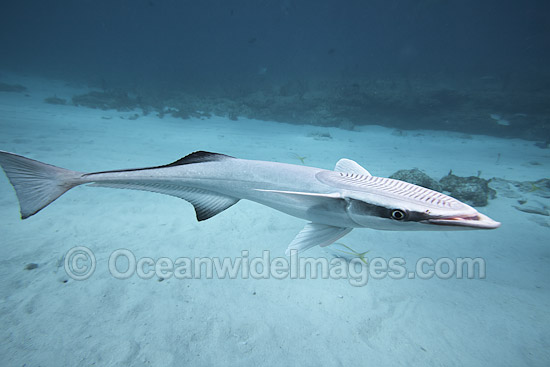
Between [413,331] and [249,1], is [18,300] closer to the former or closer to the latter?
[413,331]

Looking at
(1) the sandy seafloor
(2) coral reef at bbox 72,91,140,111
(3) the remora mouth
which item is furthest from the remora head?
(2) coral reef at bbox 72,91,140,111

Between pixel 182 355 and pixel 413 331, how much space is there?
2373 mm

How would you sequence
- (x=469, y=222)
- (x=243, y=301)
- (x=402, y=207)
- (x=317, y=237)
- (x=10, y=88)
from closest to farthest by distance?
(x=469, y=222) → (x=402, y=207) → (x=317, y=237) → (x=243, y=301) → (x=10, y=88)

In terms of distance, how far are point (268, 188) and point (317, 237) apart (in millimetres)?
530

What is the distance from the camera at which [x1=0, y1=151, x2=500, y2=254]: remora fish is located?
129 centimetres

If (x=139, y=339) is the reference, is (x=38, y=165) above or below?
above

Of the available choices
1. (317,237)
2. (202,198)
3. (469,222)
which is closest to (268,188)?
(317,237)

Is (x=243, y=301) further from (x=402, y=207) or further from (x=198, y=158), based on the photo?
(x=402, y=207)

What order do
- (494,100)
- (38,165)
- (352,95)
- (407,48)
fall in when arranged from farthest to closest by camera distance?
(407,48) < (352,95) < (494,100) < (38,165)

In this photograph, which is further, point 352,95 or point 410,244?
point 352,95

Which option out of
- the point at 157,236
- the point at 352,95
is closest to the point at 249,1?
the point at 352,95

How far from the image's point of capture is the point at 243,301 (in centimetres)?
257

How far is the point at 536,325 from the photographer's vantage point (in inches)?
92.7

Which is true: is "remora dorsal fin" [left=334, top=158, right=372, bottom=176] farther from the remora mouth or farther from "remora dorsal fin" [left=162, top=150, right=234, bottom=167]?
"remora dorsal fin" [left=162, top=150, right=234, bottom=167]
